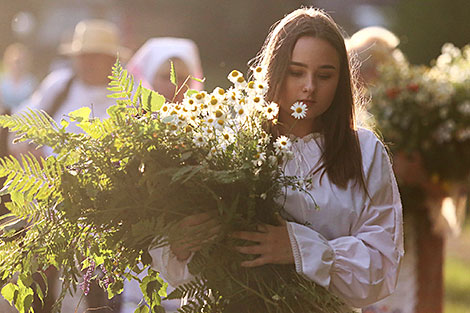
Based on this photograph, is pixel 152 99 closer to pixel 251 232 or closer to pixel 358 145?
pixel 251 232

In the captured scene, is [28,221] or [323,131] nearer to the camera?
[28,221]

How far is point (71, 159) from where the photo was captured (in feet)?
9.18

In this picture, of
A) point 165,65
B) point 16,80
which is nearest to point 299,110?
point 165,65

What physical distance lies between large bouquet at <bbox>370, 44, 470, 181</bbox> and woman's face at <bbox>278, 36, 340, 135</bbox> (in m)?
2.73

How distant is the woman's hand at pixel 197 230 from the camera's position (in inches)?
108

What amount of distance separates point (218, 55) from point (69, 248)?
13.9 meters

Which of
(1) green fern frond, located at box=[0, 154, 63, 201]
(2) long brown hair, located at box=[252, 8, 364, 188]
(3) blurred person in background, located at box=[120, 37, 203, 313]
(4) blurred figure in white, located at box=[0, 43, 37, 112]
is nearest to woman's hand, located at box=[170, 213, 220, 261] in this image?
(1) green fern frond, located at box=[0, 154, 63, 201]

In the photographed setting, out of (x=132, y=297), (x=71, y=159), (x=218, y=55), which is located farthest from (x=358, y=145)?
(x=218, y=55)

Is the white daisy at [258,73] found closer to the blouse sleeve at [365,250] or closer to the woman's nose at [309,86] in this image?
the woman's nose at [309,86]

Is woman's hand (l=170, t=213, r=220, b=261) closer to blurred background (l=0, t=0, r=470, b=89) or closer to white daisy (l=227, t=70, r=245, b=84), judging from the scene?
white daisy (l=227, t=70, r=245, b=84)

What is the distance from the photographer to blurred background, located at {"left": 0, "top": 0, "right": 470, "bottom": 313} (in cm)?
1638

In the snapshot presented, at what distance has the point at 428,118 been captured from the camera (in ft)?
18.9

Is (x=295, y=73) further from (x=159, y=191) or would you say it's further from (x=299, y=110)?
(x=159, y=191)

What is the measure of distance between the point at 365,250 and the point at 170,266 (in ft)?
2.07
